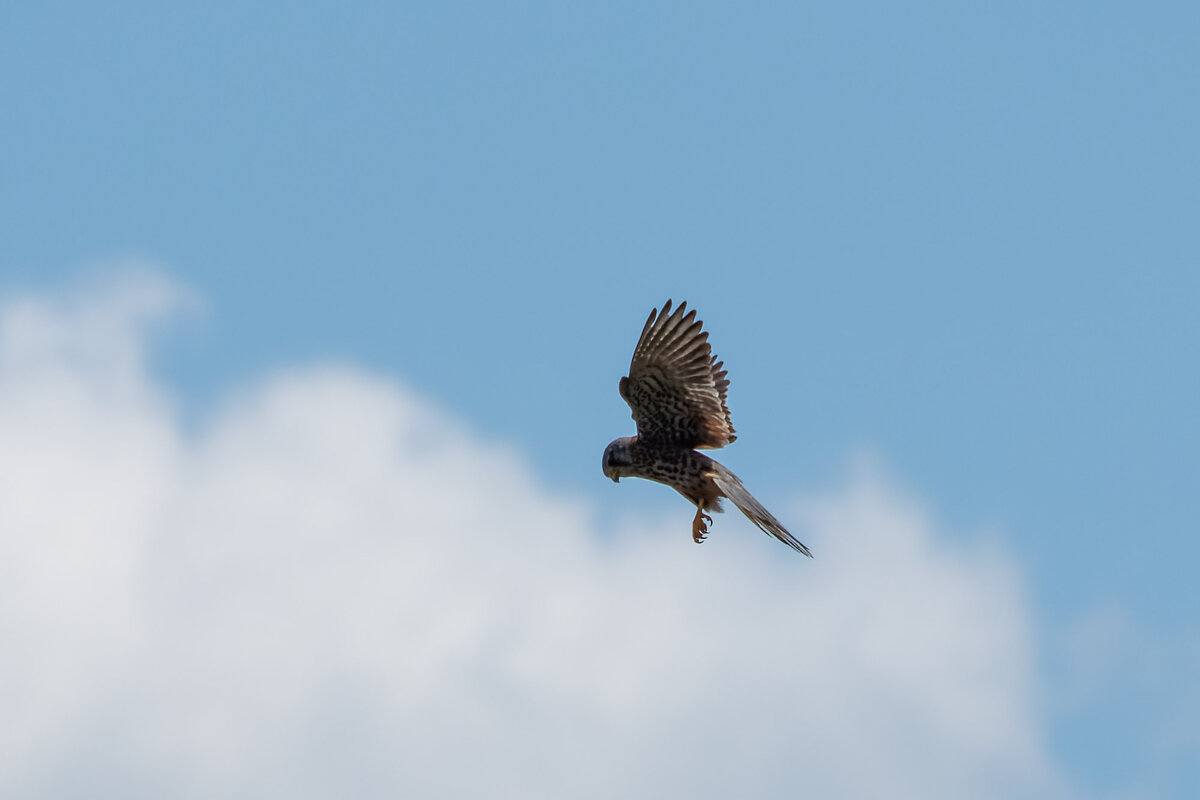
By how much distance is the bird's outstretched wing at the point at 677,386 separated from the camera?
11711 millimetres

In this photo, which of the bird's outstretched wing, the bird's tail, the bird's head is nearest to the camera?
the bird's tail

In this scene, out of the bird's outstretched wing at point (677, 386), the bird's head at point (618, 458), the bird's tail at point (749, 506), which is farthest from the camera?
the bird's head at point (618, 458)

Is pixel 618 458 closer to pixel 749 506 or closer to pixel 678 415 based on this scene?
pixel 678 415

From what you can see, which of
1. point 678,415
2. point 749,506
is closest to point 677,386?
point 678,415

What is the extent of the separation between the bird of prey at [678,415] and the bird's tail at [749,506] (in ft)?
0.06

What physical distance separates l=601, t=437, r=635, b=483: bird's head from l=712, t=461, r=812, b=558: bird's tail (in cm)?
83

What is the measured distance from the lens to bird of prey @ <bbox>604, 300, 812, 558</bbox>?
1173 cm

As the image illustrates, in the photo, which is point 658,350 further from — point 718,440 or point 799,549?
point 799,549

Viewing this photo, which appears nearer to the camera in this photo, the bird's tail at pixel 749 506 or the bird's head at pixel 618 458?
the bird's tail at pixel 749 506

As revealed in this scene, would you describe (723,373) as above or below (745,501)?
above

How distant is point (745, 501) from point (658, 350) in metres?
1.56

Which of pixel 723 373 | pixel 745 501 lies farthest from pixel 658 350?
pixel 745 501

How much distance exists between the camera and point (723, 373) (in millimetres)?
12195

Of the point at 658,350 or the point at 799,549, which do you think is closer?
the point at 799,549
